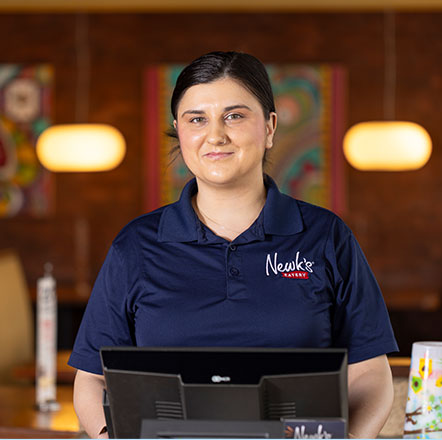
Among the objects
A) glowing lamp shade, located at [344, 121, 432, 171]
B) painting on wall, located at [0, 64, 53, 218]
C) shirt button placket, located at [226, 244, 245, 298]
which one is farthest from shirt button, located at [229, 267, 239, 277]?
painting on wall, located at [0, 64, 53, 218]

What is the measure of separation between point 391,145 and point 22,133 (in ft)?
8.92

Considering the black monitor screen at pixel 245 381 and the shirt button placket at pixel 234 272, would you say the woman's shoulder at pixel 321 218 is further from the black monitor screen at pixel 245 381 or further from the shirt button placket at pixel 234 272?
the black monitor screen at pixel 245 381

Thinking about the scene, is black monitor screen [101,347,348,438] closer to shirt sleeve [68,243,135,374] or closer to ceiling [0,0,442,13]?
shirt sleeve [68,243,135,374]

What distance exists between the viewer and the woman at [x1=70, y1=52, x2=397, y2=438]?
1.54 meters

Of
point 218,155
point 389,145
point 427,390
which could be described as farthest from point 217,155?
point 389,145

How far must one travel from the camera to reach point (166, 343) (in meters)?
1.55

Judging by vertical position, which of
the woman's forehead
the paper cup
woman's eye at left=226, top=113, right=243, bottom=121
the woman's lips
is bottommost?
the paper cup

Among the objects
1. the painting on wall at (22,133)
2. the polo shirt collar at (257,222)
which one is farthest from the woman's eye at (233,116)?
the painting on wall at (22,133)

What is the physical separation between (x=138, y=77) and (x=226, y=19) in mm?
775

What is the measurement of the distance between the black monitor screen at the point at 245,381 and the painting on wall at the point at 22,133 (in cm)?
471

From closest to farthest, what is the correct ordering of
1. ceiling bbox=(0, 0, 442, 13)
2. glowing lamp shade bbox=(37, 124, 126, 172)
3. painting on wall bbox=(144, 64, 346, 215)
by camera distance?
glowing lamp shade bbox=(37, 124, 126, 172) < ceiling bbox=(0, 0, 442, 13) < painting on wall bbox=(144, 64, 346, 215)

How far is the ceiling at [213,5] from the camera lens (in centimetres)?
550

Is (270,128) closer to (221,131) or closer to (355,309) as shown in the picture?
(221,131)

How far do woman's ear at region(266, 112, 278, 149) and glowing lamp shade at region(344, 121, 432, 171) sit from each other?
3.06 metres
